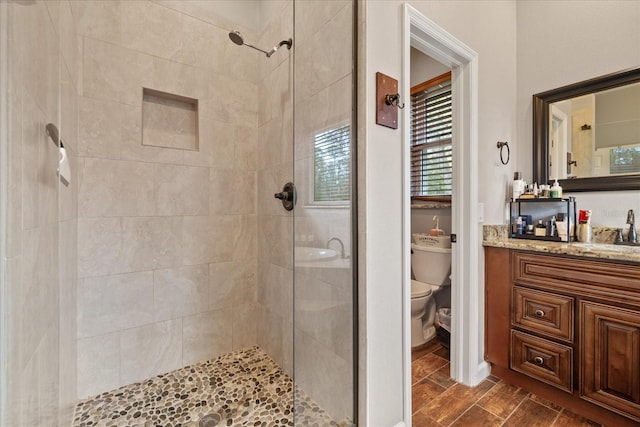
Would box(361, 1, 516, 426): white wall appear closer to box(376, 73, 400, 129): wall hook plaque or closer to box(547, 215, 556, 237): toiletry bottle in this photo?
box(376, 73, 400, 129): wall hook plaque

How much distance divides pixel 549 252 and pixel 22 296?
2118mm

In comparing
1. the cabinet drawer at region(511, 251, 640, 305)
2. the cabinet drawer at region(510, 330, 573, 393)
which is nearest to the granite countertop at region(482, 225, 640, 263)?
the cabinet drawer at region(511, 251, 640, 305)

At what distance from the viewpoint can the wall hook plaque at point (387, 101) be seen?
118 centimetres

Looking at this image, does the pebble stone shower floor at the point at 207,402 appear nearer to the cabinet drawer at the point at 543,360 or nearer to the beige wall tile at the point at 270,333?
the beige wall tile at the point at 270,333

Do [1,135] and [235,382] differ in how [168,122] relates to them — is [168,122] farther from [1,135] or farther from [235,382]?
[235,382]

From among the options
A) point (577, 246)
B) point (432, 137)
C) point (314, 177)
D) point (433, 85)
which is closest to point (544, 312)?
point (577, 246)

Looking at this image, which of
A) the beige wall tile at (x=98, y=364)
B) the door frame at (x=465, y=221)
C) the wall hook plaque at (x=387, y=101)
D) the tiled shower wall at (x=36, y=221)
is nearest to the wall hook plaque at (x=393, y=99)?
the wall hook plaque at (x=387, y=101)

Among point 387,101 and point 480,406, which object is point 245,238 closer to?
point 387,101

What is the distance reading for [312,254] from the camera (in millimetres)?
1316

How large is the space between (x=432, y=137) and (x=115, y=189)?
2.51 metres

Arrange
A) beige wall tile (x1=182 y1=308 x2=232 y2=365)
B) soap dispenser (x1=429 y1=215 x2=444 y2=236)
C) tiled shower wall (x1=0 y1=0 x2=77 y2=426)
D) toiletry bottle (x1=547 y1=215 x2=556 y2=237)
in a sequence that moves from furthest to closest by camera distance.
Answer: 1. soap dispenser (x1=429 y1=215 x2=444 y2=236)
2. beige wall tile (x1=182 y1=308 x2=232 y2=365)
3. toiletry bottle (x1=547 y1=215 x2=556 y2=237)
4. tiled shower wall (x1=0 y1=0 x2=77 y2=426)

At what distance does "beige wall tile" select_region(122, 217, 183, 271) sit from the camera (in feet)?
5.42

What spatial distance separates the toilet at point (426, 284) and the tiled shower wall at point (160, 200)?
48.9 inches

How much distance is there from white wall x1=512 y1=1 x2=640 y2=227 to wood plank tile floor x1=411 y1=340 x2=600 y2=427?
117 cm
